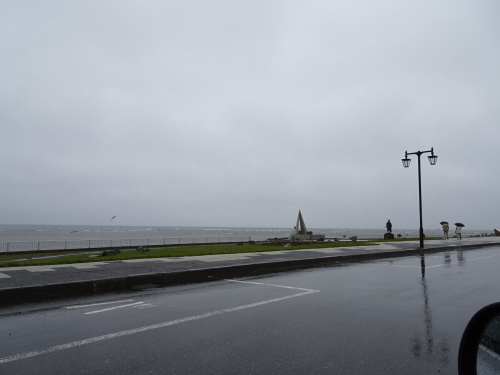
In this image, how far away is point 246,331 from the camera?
17.8 feet

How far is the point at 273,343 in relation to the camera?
192 inches

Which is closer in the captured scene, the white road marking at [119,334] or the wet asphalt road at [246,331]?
the wet asphalt road at [246,331]

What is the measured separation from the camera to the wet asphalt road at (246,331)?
415 centimetres

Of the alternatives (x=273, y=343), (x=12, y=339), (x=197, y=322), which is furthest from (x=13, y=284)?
(x=273, y=343)

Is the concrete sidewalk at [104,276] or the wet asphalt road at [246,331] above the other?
the concrete sidewalk at [104,276]

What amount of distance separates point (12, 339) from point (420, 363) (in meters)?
5.28

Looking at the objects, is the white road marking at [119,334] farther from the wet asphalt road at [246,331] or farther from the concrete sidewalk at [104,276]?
the concrete sidewalk at [104,276]

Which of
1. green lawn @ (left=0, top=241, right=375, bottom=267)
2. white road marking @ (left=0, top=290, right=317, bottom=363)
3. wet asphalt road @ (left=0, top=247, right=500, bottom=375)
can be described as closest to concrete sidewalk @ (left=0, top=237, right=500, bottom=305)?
wet asphalt road @ (left=0, top=247, right=500, bottom=375)

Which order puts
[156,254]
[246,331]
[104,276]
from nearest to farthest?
[246,331] < [104,276] < [156,254]

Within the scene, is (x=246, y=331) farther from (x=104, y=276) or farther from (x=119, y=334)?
(x=104, y=276)

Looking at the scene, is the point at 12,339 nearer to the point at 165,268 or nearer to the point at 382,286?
the point at 165,268

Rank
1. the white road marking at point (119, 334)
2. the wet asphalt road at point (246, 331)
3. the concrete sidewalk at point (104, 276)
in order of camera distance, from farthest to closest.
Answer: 1. the concrete sidewalk at point (104, 276)
2. the white road marking at point (119, 334)
3. the wet asphalt road at point (246, 331)

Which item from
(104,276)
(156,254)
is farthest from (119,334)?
(156,254)

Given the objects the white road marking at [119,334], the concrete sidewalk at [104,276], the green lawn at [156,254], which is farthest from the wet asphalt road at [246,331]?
the green lawn at [156,254]
